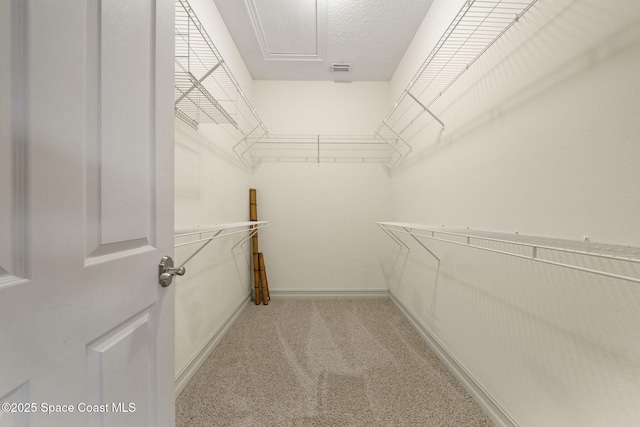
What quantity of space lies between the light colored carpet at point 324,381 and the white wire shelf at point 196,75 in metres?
1.60

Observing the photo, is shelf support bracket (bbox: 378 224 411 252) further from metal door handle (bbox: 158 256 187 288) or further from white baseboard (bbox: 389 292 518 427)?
metal door handle (bbox: 158 256 187 288)

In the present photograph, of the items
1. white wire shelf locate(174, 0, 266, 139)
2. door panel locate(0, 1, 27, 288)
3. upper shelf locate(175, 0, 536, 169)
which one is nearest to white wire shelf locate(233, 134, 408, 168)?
upper shelf locate(175, 0, 536, 169)

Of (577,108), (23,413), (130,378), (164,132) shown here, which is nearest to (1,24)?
(164,132)

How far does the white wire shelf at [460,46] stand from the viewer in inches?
43.7

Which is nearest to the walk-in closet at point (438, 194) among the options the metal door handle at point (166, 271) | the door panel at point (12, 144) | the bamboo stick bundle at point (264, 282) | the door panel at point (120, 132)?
the bamboo stick bundle at point (264, 282)

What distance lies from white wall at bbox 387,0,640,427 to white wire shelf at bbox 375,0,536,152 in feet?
0.33

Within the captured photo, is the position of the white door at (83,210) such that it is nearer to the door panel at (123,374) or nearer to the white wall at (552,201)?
the door panel at (123,374)

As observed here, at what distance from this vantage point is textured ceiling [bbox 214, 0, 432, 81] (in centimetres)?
186

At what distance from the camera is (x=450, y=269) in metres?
1.63

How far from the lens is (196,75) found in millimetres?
1633

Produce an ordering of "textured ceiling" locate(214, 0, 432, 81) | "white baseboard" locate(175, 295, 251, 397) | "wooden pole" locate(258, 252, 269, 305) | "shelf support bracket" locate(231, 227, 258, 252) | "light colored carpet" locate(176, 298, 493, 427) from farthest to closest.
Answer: "wooden pole" locate(258, 252, 269, 305), "shelf support bracket" locate(231, 227, 258, 252), "textured ceiling" locate(214, 0, 432, 81), "white baseboard" locate(175, 295, 251, 397), "light colored carpet" locate(176, 298, 493, 427)

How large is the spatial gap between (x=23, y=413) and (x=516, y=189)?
1.56m

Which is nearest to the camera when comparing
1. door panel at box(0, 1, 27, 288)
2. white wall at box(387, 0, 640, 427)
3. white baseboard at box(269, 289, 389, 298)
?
door panel at box(0, 1, 27, 288)

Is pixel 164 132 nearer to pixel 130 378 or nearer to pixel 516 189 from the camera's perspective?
pixel 130 378
